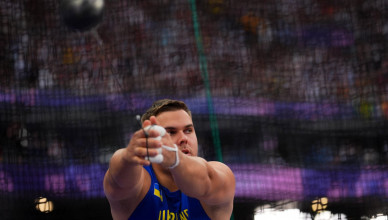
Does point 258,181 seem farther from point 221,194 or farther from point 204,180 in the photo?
point 204,180

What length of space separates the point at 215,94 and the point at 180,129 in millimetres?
3257

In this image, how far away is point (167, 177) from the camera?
2.83 metres

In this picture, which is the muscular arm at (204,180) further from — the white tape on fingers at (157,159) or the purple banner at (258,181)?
the purple banner at (258,181)

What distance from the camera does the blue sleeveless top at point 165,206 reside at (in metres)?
2.63

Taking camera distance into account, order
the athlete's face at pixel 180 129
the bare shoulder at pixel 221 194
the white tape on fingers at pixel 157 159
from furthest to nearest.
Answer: the athlete's face at pixel 180 129
the bare shoulder at pixel 221 194
the white tape on fingers at pixel 157 159

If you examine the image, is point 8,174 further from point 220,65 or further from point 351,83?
point 351,83

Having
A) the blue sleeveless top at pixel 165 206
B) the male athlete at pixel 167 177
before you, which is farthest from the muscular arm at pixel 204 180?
the blue sleeveless top at pixel 165 206

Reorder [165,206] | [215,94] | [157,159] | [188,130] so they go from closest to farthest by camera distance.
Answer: [157,159]
[165,206]
[188,130]
[215,94]

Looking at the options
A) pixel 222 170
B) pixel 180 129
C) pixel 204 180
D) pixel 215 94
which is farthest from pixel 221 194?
pixel 215 94

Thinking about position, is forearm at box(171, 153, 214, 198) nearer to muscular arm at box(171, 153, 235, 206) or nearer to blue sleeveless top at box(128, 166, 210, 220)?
muscular arm at box(171, 153, 235, 206)

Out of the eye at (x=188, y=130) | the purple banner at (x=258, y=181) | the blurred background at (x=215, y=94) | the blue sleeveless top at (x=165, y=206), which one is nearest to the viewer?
the blue sleeveless top at (x=165, y=206)

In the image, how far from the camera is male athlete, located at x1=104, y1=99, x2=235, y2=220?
77.5 inches

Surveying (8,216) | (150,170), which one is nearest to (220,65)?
(8,216)

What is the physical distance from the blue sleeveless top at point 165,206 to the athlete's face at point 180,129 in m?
0.23
